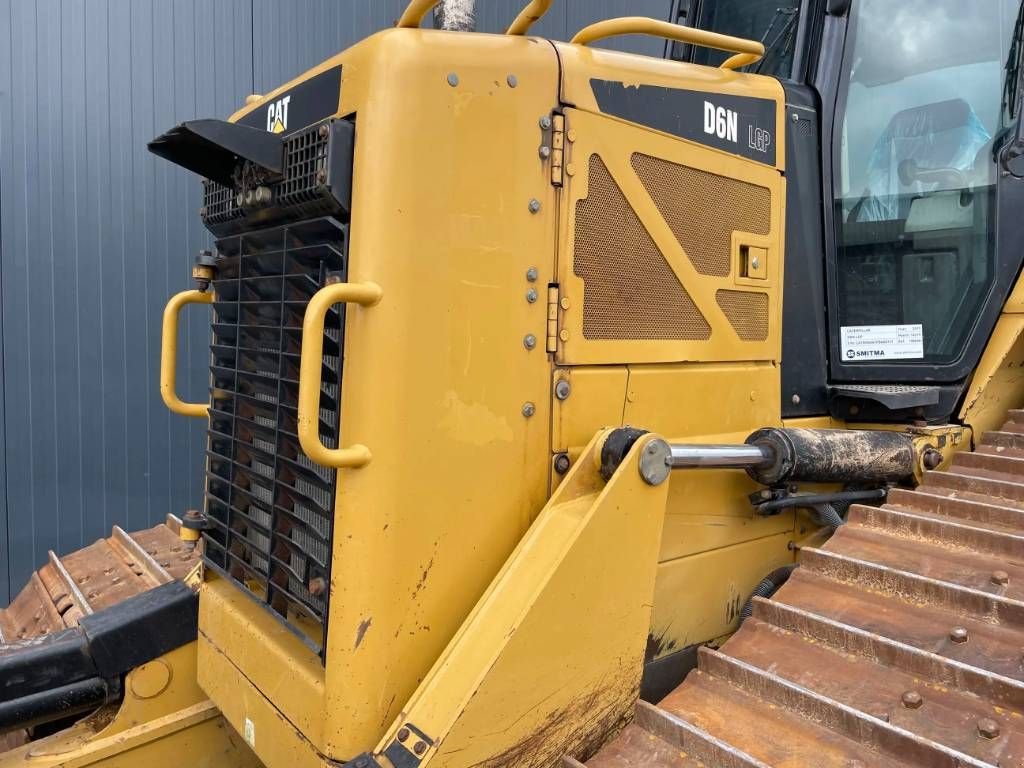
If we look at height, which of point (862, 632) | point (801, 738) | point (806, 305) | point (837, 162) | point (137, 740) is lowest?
point (137, 740)

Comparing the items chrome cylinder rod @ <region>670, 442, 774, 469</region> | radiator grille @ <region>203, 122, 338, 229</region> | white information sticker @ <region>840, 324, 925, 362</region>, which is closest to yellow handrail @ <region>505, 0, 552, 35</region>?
radiator grille @ <region>203, 122, 338, 229</region>

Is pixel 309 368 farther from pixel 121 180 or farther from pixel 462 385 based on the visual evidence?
pixel 121 180

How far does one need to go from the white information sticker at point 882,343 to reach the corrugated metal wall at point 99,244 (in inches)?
171

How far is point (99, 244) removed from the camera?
5527 mm

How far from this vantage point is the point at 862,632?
1.92 metres

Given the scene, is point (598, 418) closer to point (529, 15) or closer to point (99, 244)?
point (529, 15)

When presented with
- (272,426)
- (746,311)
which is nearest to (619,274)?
(746,311)

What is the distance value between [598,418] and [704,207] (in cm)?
66

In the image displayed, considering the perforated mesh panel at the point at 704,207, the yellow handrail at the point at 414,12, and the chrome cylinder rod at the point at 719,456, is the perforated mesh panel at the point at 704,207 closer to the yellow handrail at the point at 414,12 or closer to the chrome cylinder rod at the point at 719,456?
the chrome cylinder rod at the point at 719,456

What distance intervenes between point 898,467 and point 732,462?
0.65 meters

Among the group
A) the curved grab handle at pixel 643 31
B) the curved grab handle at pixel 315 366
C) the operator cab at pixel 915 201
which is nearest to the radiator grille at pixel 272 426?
the curved grab handle at pixel 315 366

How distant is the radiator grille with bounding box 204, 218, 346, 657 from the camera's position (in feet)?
6.30

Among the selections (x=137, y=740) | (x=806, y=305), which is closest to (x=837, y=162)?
(x=806, y=305)

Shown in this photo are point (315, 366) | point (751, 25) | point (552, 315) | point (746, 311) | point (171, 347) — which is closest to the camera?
point (315, 366)
